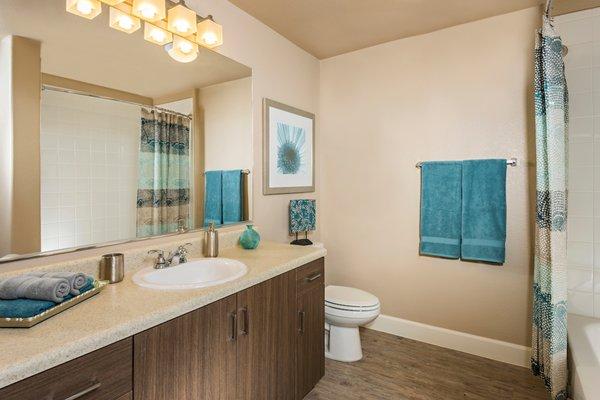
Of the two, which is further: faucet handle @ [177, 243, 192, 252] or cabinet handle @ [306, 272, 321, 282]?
cabinet handle @ [306, 272, 321, 282]

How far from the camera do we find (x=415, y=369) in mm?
2199

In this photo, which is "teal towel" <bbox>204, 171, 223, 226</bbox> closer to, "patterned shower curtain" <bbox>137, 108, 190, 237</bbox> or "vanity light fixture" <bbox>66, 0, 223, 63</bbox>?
"patterned shower curtain" <bbox>137, 108, 190, 237</bbox>

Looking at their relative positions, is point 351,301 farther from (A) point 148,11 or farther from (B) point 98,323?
(A) point 148,11

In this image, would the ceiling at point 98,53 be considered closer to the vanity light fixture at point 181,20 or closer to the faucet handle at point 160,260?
the vanity light fixture at point 181,20

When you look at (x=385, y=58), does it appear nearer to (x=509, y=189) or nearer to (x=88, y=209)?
(x=509, y=189)

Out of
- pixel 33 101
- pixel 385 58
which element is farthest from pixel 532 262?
pixel 33 101

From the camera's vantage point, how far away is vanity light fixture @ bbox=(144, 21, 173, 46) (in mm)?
1642

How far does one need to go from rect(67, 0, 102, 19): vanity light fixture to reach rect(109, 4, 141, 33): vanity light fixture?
0.22 feet

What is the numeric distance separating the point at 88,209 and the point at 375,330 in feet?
7.64

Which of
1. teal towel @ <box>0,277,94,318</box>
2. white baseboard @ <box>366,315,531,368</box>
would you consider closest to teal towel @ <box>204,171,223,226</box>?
teal towel @ <box>0,277,94,318</box>

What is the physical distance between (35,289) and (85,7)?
117 centimetres

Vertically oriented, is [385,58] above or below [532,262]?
above

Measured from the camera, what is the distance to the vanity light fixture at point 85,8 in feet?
4.49

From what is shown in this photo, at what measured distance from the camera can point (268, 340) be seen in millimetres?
1541
